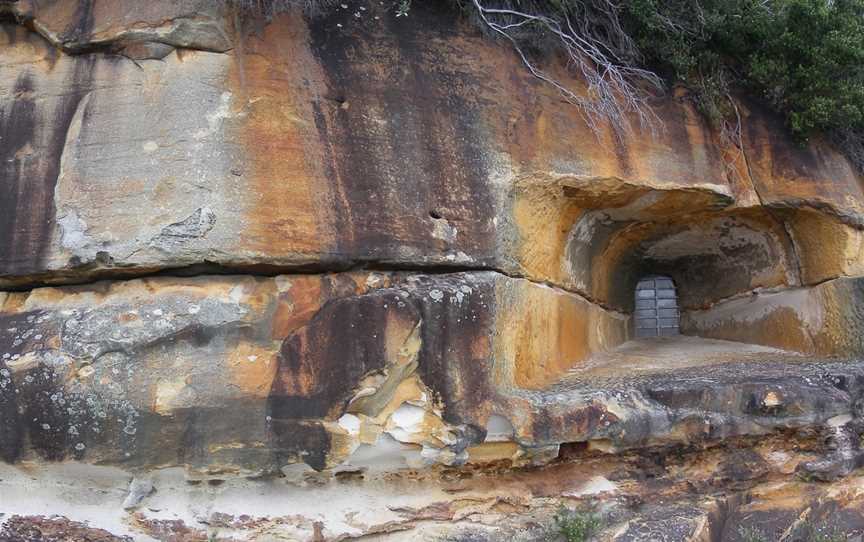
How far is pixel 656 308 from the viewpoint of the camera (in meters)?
7.89

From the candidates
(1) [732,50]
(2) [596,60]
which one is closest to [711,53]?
(1) [732,50]

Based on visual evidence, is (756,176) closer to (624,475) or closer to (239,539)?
(624,475)

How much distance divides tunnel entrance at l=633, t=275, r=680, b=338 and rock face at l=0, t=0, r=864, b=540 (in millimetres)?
2946

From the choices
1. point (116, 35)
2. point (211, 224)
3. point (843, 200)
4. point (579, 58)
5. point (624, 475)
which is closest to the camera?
point (211, 224)

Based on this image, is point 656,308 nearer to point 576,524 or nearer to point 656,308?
point 656,308

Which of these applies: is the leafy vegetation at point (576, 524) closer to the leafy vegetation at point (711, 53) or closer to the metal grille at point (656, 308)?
the leafy vegetation at point (711, 53)

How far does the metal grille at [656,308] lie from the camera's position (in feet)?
25.6

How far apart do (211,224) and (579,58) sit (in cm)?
262

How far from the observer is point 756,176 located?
539 cm

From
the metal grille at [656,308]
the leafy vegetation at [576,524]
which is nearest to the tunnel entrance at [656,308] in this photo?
the metal grille at [656,308]

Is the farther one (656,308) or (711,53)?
(656,308)

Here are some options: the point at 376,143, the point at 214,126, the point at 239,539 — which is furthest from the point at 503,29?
the point at 239,539

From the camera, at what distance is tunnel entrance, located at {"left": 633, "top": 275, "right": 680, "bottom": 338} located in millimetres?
7812

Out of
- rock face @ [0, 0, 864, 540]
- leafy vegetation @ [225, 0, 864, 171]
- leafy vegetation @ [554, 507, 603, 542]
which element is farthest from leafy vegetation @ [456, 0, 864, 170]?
leafy vegetation @ [554, 507, 603, 542]
